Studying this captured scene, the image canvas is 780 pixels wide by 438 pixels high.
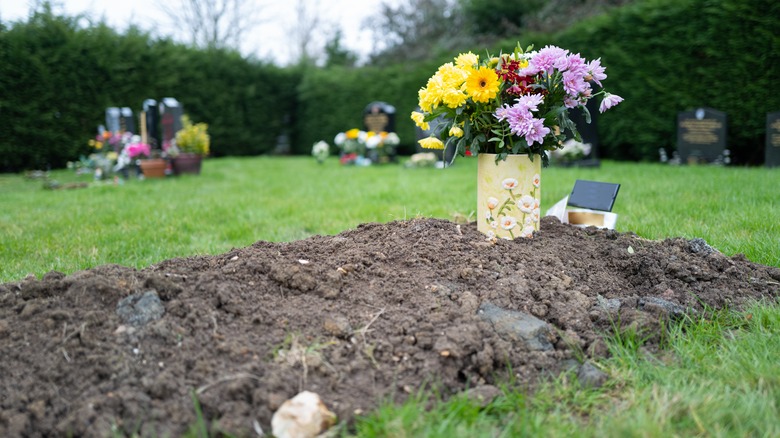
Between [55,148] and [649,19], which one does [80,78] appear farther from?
[649,19]

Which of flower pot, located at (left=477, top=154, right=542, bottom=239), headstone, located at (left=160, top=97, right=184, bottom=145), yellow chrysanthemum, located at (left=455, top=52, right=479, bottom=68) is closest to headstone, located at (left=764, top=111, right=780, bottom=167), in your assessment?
flower pot, located at (left=477, top=154, right=542, bottom=239)

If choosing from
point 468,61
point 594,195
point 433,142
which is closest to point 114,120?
point 433,142

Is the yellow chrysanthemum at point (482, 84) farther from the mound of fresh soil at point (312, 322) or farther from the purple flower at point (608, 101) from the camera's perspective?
the mound of fresh soil at point (312, 322)

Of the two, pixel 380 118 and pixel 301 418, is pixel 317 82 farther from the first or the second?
pixel 301 418

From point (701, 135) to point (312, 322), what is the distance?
29.7 ft

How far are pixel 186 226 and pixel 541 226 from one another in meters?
3.04

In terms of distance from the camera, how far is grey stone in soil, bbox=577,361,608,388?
6.03 ft

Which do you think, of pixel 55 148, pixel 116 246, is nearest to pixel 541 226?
pixel 116 246

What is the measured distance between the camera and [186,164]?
31.9ft

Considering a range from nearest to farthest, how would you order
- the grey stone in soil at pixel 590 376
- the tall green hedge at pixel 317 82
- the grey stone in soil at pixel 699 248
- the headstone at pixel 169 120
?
1. the grey stone in soil at pixel 590 376
2. the grey stone in soil at pixel 699 248
3. the tall green hedge at pixel 317 82
4. the headstone at pixel 169 120

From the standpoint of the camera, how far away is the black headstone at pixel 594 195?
352 cm

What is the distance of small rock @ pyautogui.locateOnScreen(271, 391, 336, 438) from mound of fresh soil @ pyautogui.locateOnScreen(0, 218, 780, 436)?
0.05 meters

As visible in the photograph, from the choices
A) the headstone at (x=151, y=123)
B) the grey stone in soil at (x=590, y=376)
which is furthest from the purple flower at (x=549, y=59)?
the headstone at (x=151, y=123)

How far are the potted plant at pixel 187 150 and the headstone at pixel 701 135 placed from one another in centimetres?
830
